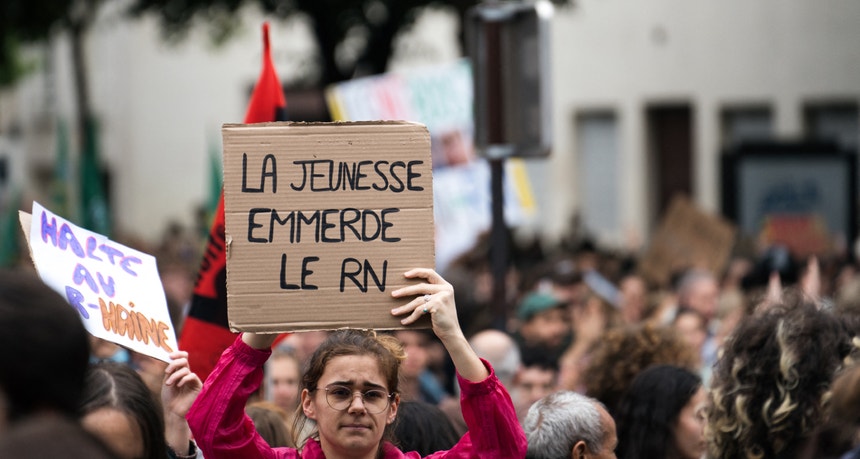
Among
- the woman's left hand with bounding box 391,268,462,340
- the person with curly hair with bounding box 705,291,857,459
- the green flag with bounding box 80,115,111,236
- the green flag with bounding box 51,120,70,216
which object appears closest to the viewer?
the woman's left hand with bounding box 391,268,462,340

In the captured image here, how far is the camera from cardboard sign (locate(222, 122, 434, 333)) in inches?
157

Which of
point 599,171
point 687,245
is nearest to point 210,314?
point 687,245

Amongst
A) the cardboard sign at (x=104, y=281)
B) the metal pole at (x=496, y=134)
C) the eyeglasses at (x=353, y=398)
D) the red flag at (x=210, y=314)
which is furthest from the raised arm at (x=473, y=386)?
the metal pole at (x=496, y=134)

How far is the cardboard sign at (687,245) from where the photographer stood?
13.1 metres

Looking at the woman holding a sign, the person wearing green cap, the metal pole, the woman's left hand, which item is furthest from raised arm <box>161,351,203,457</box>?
the person wearing green cap

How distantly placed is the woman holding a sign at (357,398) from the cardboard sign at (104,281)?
351 mm

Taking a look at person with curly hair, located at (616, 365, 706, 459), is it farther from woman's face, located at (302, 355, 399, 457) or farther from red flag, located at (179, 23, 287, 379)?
red flag, located at (179, 23, 287, 379)

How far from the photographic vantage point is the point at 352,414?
409cm

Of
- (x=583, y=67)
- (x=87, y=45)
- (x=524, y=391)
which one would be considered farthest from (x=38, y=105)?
(x=524, y=391)

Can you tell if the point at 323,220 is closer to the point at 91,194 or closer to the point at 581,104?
the point at 91,194

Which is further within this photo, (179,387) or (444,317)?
(179,387)

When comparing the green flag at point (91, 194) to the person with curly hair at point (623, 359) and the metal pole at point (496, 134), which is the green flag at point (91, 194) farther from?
the person with curly hair at point (623, 359)

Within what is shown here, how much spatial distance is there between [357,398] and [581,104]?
2050 centimetres

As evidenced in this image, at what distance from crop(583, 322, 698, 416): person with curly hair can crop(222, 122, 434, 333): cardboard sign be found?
1923 millimetres
